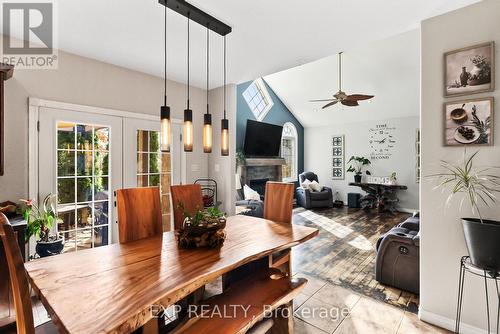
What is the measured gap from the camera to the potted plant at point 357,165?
693cm

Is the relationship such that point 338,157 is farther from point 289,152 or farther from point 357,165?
point 289,152

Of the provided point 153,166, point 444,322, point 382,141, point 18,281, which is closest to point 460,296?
point 444,322

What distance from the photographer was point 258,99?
675cm

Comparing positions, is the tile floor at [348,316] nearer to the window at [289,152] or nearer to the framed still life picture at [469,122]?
the framed still life picture at [469,122]

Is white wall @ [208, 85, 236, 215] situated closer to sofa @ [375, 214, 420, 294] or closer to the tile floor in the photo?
the tile floor

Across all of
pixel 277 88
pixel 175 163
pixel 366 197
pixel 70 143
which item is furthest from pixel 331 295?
pixel 277 88

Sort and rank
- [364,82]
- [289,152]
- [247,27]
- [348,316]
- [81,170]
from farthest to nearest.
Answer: [289,152] → [364,82] → [81,170] → [247,27] → [348,316]

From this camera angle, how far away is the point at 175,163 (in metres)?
3.72

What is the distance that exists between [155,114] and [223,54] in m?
1.36

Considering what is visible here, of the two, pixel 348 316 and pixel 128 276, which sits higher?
pixel 128 276

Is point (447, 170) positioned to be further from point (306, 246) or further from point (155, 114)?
point (155, 114)

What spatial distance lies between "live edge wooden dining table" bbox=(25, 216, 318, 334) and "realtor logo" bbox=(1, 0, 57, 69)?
206 cm

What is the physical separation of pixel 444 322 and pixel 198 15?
3.26 m

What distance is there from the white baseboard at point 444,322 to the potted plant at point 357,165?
519 centimetres
